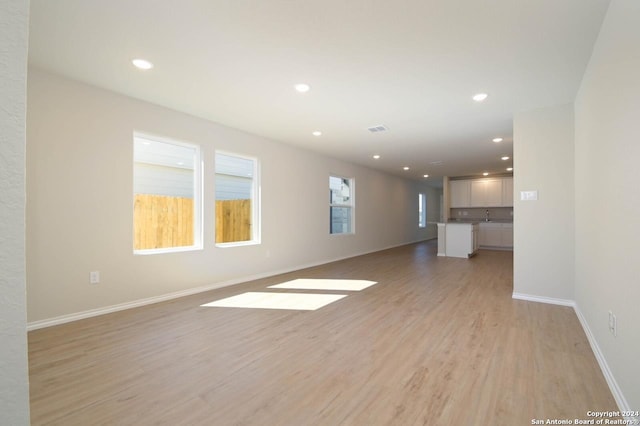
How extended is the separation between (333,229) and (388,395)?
5.58 metres

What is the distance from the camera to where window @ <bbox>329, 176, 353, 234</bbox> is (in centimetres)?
735

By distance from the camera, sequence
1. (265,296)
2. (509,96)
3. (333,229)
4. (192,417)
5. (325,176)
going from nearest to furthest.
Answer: (192,417) → (509,96) → (265,296) → (325,176) → (333,229)

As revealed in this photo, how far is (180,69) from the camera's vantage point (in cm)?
292

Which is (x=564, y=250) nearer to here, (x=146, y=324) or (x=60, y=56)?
(x=146, y=324)

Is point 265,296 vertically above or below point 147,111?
below

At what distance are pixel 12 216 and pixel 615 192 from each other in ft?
9.17

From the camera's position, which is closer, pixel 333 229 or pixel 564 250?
pixel 564 250

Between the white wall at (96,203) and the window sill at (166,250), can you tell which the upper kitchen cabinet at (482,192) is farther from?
the window sill at (166,250)

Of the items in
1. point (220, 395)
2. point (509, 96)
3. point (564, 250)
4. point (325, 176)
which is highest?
point (509, 96)

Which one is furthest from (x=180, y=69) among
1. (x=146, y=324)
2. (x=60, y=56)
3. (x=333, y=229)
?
(x=333, y=229)

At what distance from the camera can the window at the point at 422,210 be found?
1255 centimetres

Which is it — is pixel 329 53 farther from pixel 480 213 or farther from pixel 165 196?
pixel 480 213

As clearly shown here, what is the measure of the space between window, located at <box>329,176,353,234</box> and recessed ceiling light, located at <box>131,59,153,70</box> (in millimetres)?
4810

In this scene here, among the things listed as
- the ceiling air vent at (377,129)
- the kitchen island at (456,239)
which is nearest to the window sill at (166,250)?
the ceiling air vent at (377,129)
